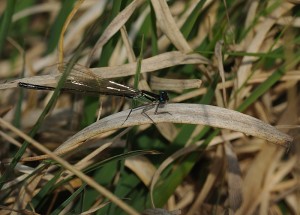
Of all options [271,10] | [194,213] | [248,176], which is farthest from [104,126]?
[271,10]

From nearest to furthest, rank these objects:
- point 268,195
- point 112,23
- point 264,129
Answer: point 264,129
point 112,23
point 268,195

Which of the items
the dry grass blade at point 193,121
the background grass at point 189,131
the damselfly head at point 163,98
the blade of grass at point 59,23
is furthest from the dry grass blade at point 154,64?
the blade of grass at point 59,23

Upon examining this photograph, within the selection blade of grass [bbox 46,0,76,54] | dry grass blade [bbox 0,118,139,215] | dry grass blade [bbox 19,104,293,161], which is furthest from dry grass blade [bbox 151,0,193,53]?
dry grass blade [bbox 0,118,139,215]

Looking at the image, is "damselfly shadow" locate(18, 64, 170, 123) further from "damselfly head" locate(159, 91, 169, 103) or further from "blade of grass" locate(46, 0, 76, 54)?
"blade of grass" locate(46, 0, 76, 54)

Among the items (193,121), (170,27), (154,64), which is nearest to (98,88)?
(154,64)

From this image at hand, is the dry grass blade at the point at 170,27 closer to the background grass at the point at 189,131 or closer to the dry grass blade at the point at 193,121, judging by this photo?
the background grass at the point at 189,131

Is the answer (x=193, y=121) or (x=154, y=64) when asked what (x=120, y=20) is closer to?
(x=154, y=64)

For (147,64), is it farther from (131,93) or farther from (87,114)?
(87,114)
